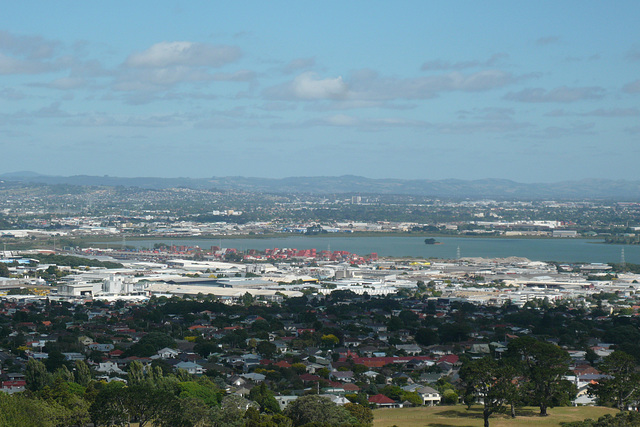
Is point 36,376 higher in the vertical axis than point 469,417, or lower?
higher

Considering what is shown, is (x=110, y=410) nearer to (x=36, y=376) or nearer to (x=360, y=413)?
(x=360, y=413)

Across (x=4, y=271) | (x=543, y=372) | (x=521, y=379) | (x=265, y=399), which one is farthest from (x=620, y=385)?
(x=4, y=271)

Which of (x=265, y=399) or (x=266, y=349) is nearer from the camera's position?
(x=265, y=399)

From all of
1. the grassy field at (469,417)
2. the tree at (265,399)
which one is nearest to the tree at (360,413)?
the grassy field at (469,417)

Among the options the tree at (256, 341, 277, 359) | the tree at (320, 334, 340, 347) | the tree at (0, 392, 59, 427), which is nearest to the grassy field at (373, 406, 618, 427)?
the tree at (0, 392, 59, 427)

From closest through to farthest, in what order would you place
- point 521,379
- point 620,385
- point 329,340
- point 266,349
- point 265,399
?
1. point 620,385
2. point 265,399
3. point 521,379
4. point 266,349
5. point 329,340

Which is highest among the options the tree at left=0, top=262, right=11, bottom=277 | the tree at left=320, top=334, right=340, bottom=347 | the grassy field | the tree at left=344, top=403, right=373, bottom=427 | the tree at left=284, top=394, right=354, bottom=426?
the tree at left=284, top=394, right=354, bottom=426

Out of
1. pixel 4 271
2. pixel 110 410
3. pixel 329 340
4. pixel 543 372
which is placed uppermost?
pixel 543 372

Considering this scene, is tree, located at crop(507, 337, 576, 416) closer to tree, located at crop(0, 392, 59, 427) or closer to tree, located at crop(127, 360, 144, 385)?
tree, located at crop(127, 360, 144, 385)
